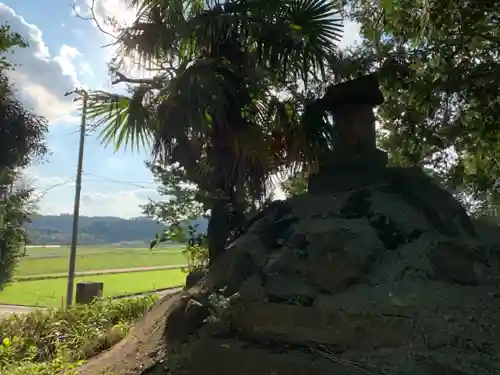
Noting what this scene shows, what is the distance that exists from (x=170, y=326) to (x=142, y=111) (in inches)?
101

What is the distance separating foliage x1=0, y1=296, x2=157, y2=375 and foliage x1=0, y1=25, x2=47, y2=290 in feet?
3.24

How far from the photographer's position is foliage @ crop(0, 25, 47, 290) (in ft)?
21.6

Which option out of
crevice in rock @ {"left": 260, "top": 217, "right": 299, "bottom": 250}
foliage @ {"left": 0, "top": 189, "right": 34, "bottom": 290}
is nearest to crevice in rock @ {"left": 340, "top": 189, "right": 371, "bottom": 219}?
crevice in rock @ {"left": 260, "top": 217, "right": 299, "bottom": 250}

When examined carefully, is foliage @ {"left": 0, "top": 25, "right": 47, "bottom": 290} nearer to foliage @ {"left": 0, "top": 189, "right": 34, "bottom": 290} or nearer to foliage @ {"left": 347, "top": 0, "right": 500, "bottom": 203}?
foliage @ {"left": 0, "top": 189, "right": 34, "bottom": 290}

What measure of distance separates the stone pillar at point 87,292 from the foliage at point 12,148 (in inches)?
74.1

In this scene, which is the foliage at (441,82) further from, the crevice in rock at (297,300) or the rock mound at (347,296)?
the crevice in rock at (297,300)

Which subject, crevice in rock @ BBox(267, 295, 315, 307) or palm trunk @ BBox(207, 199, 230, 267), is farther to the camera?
palm trunk @ BBox(207, 199, 230, 267)

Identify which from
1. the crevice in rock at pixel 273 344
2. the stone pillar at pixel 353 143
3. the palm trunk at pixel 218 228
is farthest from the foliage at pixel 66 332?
the stone pillar at pixel 353 143

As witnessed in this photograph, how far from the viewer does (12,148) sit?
22.1 ft

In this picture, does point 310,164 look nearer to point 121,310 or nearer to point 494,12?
point 494,12

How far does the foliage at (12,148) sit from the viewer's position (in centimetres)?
657

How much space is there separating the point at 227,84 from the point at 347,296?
295cm

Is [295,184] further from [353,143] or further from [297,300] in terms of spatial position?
[297,300]

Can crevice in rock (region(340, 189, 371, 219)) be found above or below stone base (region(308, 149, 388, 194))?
below
